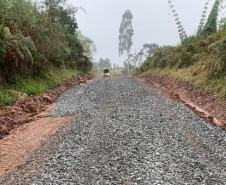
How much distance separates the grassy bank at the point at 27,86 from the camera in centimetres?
711

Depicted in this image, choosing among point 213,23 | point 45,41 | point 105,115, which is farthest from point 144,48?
point 105,115

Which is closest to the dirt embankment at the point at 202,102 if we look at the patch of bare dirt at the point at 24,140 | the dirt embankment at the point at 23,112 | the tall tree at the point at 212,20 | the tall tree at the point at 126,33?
the patch of bare dirt at the point at 24,140

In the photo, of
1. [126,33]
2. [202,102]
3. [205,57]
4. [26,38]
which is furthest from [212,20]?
[126,33]

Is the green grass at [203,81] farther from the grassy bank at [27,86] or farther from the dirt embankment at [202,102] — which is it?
the grassy bank at [27,86]

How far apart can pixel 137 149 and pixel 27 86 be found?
19.4 feet

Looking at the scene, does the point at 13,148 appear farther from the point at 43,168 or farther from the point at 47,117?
the point at 47,117

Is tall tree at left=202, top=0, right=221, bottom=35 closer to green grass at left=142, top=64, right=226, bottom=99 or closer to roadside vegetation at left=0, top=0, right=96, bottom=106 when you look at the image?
green grass at left=142, top=64, right=226, bottom=99

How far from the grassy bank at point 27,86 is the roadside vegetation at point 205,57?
6.65m

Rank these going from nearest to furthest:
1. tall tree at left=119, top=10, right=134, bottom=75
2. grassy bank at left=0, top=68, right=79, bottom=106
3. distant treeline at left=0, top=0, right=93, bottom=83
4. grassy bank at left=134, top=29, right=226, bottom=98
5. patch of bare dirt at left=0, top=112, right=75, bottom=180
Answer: patch of bare dirt at left=0, top=112, right=75, bottom=180 < grassy bank at left=0, top=68, right=79, bottom=106 < distant treeline at left=0, top=0, right=93, bottom=83 < grassy bank at left=134, top=29, right=226, bottom=98 < tall tree at left=119, top=10, right=134, bottom=75

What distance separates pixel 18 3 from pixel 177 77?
8.55m

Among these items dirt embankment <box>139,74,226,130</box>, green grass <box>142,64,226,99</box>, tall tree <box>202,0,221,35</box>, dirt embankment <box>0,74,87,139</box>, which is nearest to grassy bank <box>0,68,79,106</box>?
dirt embankment <box>0,74,87,139</box>

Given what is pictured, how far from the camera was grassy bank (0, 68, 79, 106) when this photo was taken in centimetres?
711

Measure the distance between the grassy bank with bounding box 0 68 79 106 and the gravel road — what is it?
1.54 meters

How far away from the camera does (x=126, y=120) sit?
19.9 ft
